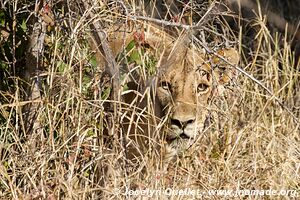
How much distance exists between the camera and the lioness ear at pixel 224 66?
5.15 m

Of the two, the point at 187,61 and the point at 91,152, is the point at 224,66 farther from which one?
the point at 91,152

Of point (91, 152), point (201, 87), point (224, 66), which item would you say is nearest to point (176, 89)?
point (201, 87)

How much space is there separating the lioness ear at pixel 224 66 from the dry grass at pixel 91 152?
13cm

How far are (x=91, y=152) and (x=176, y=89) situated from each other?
0.94 meters

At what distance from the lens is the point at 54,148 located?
15.5ft

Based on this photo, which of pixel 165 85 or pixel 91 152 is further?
pixel 165 85

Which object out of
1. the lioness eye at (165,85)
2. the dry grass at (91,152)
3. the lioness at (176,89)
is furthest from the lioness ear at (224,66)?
the lioness eye at (165,85)

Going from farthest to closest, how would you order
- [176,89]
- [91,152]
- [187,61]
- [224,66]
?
[176,89] < [187,61] < [224,66] < [91,152]

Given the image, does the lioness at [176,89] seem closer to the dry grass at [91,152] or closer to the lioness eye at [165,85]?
the lioness eye at [165,85]

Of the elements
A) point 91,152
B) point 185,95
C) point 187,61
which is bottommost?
point 91,152

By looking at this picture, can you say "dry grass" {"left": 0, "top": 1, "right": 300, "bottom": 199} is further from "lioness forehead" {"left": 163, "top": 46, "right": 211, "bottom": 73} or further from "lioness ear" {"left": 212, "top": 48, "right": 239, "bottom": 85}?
"lioness forehead" {"left": 163, "top": 46, "right": 211, "bottom": 73}

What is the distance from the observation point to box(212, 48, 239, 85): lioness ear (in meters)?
5.15

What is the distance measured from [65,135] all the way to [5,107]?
0.52 m

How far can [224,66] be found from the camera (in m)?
5.32
